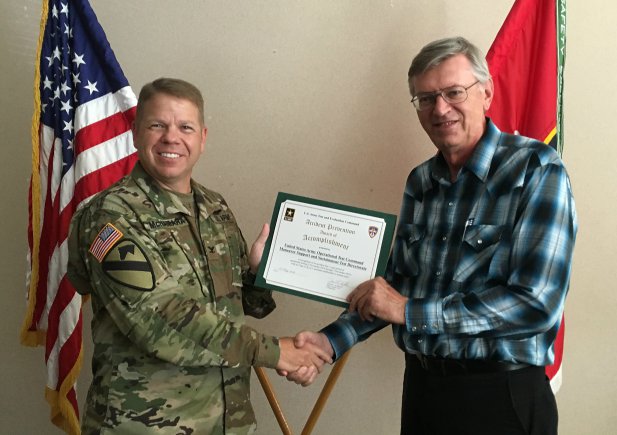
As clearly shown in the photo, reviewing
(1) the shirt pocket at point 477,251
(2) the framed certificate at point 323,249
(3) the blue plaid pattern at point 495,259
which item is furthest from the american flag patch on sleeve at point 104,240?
(1) the shirt pocket at point 477,251

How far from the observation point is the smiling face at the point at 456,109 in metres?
1.50

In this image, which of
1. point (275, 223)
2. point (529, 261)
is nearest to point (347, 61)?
point (275, 223)

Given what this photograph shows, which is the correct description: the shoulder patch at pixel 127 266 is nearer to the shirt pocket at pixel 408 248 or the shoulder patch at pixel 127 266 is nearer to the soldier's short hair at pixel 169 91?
the soldier's short hair at pixel 169 91

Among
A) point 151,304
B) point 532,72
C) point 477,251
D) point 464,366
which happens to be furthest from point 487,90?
point 151,304

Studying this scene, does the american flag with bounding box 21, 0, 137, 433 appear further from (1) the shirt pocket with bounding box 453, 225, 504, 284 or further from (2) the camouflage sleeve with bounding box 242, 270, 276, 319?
(1) the shirt pocket with bounding box 453, 225, 504, 284

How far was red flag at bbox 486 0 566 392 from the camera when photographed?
2.00 meters

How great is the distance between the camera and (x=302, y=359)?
5.57 feet

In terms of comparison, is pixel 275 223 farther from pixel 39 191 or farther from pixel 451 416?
pixel 39 191

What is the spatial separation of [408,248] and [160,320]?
2.54 feet

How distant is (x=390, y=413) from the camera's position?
2.46m

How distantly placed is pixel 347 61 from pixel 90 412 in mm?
1666

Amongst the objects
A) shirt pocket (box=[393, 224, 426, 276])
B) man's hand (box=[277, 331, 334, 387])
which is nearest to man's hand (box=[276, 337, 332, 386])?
man's hand (box=[277, 331, 334, 387])

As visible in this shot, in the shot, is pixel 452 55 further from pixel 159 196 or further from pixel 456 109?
pixel 159 196

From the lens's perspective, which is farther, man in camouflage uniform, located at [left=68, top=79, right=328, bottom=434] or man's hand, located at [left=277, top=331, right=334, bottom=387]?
man's hand, located at [left=277, top=331, right=334, bottom=387]
